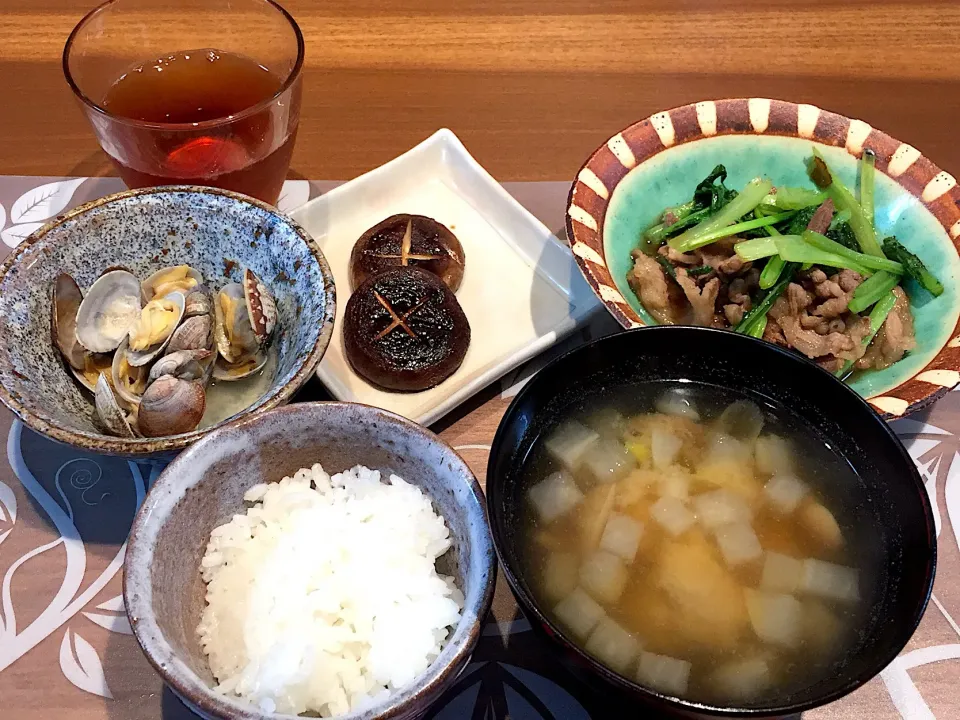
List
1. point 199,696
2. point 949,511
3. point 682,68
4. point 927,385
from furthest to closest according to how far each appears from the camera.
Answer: point 682,68 < point 949,511 < point 927,385 < point 199,696

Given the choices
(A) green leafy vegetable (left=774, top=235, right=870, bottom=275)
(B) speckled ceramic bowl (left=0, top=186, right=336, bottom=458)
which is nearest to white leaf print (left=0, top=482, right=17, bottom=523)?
(B) speckled ceramic bowl (left=0, top=186, right=336, bottom=458)

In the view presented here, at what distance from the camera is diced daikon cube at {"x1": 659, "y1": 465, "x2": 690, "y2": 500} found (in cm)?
126

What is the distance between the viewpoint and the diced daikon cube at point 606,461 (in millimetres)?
1291

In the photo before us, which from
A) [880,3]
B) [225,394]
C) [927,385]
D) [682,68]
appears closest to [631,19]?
[682,68]

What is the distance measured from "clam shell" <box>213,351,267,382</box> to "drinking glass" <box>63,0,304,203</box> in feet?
1.56

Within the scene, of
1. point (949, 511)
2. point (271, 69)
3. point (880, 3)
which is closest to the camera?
point (949, 511)

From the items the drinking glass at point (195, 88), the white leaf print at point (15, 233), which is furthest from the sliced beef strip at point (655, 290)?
the white leaf print at point (15, 233)

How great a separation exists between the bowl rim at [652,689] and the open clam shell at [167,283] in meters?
0.86

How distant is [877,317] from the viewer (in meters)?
1.75

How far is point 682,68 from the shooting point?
265cm

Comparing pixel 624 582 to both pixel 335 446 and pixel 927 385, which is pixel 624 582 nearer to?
pixel 335 446

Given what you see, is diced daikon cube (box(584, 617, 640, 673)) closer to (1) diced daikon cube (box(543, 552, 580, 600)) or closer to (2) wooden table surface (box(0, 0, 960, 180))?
(1) diced daikon cube (box(543, 552, 580, 600))

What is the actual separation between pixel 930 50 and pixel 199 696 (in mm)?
3014

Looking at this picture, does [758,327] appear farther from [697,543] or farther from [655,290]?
[697,543]
